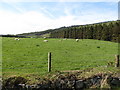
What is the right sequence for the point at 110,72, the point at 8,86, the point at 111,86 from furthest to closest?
the point at 110,72 < the point at 111,86 < the point at 8,86

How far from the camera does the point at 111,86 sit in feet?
46.8

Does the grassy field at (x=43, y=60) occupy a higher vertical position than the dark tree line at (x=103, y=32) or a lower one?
lower

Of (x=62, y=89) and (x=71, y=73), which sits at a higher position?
(x=71, y=73)

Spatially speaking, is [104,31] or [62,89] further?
[104,31]

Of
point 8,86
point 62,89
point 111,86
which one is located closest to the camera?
point 8,86

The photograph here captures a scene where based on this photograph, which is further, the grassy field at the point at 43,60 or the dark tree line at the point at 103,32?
the dark tree line at the point at 103,32

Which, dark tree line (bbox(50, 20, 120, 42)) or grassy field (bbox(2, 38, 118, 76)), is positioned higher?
dark tree line (bbox(50, 20, 120, 42))

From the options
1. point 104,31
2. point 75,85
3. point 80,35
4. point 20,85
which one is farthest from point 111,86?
point 80,35

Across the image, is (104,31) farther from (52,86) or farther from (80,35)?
(52,86)

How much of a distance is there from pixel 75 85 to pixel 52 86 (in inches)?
76.9

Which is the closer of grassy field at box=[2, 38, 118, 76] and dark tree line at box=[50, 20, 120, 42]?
grassy field at box=[2, 38, 118, 76]

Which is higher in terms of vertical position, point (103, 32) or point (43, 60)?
point (103, 32)

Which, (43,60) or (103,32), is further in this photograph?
(103,32)

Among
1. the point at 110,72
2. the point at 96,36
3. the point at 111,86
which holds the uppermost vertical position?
the point at 96,36
